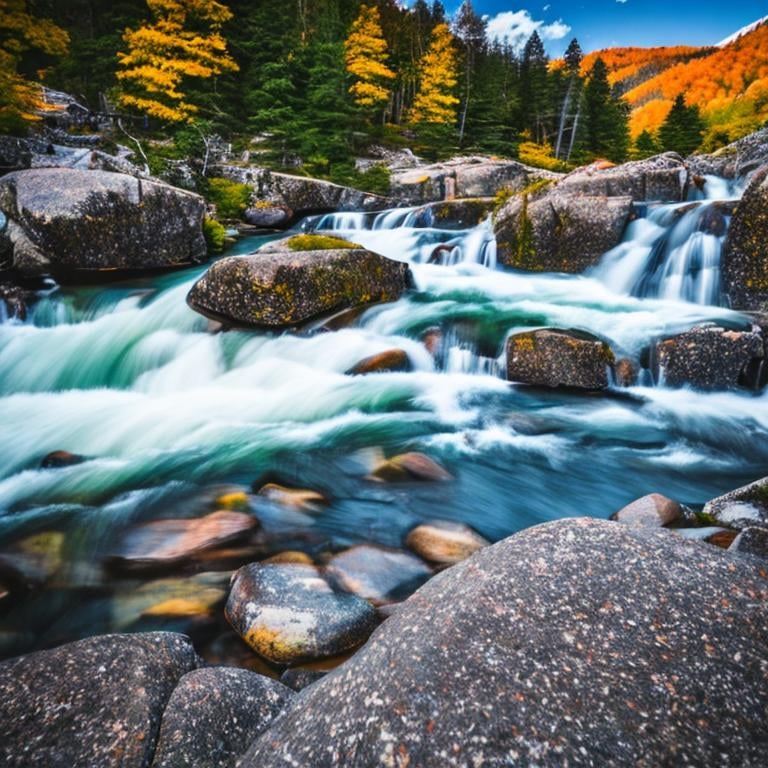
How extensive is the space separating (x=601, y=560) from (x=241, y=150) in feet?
83.6

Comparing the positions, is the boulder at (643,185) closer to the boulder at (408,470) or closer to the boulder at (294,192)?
the boulder at (294,192)

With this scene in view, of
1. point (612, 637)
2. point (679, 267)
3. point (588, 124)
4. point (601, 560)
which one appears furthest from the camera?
point (588, 124)

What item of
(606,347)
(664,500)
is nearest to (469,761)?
(664,500)

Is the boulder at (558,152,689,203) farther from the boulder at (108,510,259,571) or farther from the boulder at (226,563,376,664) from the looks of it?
the boulder at (226,563,376,664)

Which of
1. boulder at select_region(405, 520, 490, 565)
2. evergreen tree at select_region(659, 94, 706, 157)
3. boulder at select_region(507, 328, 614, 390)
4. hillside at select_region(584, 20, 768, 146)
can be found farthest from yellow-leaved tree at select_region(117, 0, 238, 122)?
hillside at select_region(584, 20, 768, 146)

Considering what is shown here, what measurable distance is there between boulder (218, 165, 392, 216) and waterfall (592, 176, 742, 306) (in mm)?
11473

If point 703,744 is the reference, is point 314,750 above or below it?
below

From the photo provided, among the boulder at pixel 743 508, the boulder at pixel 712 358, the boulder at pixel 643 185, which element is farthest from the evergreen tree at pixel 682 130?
the boulder at pixel 743 508

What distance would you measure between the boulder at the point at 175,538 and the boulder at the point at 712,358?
236 inches

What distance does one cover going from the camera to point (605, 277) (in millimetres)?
10227

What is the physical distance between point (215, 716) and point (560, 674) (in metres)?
1.39

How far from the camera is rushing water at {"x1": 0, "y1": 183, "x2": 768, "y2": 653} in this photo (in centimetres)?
466

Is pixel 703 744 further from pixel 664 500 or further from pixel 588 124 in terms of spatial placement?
pixel 588 124

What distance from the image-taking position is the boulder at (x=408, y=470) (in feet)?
17.5
